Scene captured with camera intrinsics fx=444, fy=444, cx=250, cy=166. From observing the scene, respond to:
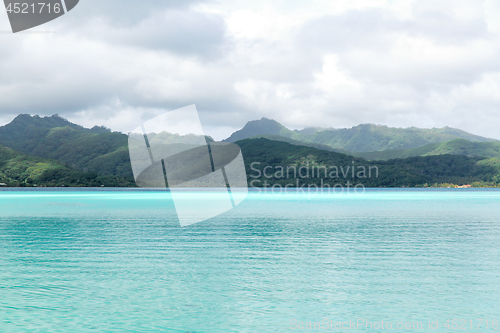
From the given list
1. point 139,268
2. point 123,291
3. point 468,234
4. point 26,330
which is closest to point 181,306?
point 123,291

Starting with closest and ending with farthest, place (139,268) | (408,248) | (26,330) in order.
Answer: (26,330), (139,268), (408,248)

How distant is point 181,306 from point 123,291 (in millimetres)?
2884

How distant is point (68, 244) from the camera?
27.2m

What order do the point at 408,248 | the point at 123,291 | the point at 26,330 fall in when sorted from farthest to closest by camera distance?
1. the point at 408,248
2. the point at 123,291
3. the point at 26,330

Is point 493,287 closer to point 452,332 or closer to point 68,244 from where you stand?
point 452,332

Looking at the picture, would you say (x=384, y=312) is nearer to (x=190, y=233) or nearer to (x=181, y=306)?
(x=181, y=306)

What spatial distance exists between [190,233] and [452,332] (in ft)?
78.1

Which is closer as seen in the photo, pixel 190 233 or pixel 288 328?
pixel 288 328

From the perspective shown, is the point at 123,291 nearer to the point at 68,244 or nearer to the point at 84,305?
the point at 84,305

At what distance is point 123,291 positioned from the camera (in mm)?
15859

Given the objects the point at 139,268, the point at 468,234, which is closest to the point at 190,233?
the point at 139,268

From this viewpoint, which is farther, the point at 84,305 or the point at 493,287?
the point at 493,287

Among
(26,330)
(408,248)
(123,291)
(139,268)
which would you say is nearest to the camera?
(26,330)

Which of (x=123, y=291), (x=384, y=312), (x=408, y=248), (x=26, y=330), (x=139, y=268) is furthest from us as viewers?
(x=408, y=248)
